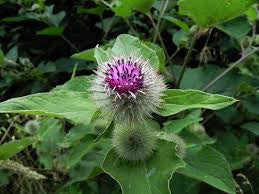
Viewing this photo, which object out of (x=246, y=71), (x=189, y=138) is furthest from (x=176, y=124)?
(x=246, y=71)

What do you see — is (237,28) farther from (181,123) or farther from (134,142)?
(134,142)

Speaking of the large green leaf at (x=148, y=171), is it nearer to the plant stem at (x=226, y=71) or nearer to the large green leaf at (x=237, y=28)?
the plant stem at (x=226, y=71)

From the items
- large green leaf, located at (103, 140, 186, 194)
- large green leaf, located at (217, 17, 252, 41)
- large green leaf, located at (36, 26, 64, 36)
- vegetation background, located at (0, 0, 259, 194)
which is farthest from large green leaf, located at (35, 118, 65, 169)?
large green leaf, located at (217, 17, 252, 41)

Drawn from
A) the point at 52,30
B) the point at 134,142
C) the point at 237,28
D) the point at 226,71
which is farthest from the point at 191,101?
the point at 52,30

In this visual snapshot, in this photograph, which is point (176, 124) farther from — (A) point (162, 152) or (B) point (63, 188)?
(B) point (63, 188)

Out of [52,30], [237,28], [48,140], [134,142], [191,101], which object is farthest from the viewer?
[52,30]

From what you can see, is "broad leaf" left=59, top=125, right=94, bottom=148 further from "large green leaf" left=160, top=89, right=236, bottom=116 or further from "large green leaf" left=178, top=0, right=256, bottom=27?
"large green leaf" left=178, top=0, right=256, bottom=27
